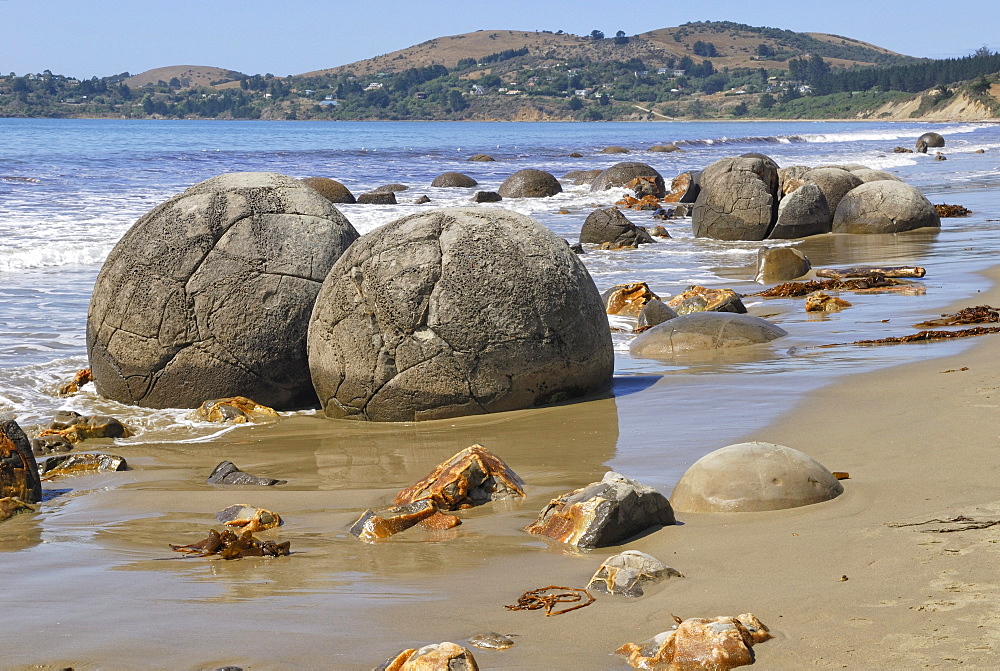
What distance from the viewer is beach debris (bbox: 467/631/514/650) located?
3.18m

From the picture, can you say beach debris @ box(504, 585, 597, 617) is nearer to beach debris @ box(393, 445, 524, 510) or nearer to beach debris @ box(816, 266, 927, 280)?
beach debris @ box(393, 445, 524, 510)

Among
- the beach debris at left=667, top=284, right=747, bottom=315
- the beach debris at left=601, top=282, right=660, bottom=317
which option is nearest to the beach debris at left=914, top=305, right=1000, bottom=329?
the beach debris at left=667, top=284, right=747, bottom=315

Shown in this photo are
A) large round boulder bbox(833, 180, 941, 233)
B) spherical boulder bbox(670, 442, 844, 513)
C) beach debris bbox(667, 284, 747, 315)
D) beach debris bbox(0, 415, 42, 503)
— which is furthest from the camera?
large round boulder bbox(833, 180, 941, 233)

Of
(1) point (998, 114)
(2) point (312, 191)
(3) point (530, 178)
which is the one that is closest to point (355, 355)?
(2) point (312, 191)

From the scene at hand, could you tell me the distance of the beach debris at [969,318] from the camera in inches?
350

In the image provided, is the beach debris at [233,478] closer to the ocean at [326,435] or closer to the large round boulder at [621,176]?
the ocean at [326,435]

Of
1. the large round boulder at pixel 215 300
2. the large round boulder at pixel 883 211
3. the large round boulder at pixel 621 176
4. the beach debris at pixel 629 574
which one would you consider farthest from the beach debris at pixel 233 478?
the large round boulder at pixel 621 176

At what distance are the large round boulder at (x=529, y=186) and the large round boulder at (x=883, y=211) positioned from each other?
13018mm

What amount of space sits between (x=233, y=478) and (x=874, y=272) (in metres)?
8.91

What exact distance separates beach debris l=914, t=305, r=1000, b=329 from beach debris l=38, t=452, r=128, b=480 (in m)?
6.56

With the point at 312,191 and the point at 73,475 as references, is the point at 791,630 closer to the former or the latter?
the point at 73,475

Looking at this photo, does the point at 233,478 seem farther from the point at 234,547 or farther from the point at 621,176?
the point at 621,176

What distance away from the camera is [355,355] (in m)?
→ 6.91

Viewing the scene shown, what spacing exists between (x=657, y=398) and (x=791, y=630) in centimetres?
399
